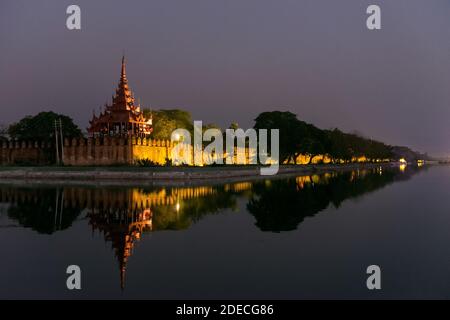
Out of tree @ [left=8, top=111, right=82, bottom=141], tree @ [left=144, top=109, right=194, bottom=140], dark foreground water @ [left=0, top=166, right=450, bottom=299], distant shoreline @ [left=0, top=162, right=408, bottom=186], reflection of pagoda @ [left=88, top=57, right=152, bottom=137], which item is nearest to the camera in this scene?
dark foreground water @ [left=0, top=166, right=450, bottom=299]

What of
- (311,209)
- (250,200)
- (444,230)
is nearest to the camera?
(444,230)

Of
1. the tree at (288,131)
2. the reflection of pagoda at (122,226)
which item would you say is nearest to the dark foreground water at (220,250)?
the reflection of pagoda at (122,226)

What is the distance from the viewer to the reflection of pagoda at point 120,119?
2462 inches

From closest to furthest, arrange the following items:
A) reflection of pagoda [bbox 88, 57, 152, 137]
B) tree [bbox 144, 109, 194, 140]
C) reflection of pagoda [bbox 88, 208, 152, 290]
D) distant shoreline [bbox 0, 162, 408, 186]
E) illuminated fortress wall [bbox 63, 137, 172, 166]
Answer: reflection of pagoda [bbox 88, 208, 152, 290], distant shoreline [bbox 0, 162, 408, 186], illuminated fortress wall [bbox 63, 137, 172, 166], reflection of pagoda [bbox 88, 57, 152, 137], tree [bbox 144, 109, 194, 140]

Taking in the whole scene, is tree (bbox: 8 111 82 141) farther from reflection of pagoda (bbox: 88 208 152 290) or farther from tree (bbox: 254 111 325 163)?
reflection of pagoda (bbox: 88 208 152 290)

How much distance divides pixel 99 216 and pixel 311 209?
11289mm

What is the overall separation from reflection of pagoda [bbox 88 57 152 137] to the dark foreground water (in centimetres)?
3860

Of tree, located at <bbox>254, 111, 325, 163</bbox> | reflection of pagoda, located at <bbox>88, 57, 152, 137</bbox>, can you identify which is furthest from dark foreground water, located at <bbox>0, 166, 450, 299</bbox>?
tree, located at <bbox>254, 111, 325, 163</bbox>

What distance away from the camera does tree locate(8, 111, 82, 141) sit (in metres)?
69.9

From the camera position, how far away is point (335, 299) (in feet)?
30.2

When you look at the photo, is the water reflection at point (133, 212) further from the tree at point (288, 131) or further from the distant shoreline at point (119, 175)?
the tree at point (288, 131)
